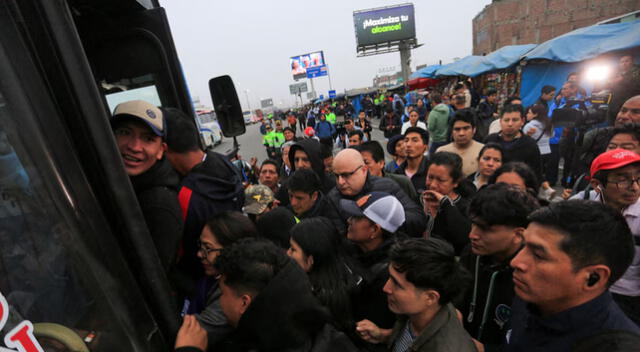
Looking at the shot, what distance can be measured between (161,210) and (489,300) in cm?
170

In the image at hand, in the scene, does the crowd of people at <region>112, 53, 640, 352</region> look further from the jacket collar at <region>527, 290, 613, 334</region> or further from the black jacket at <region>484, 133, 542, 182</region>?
the black jacket at <region>484, 133, 542, 182</region>

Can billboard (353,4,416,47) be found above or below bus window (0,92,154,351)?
above

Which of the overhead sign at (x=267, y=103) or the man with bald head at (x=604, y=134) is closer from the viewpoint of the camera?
the man with bald head at (x=604, y=134)

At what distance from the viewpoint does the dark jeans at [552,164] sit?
16.4 ft

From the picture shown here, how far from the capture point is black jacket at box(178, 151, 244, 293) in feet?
4.76

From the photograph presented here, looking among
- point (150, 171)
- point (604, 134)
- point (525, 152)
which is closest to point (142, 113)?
point (150, 171)

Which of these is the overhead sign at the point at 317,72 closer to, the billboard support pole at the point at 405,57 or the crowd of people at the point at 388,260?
the billboard support pole at the point at 405,57

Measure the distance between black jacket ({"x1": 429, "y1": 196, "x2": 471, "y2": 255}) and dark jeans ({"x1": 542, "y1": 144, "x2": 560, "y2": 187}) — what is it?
3.66 m

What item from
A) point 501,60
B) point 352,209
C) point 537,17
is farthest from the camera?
point 537,17

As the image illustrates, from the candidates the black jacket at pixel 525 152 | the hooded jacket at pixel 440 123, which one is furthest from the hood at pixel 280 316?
the hooded jacket at pixel 440 123

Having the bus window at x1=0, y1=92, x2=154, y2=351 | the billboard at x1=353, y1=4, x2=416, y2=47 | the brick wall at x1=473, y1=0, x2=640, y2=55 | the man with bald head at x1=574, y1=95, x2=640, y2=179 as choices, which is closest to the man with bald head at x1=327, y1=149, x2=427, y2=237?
the bus window at x1=0, y1=92, x2=154, y2=351

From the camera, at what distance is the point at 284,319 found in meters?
1.10

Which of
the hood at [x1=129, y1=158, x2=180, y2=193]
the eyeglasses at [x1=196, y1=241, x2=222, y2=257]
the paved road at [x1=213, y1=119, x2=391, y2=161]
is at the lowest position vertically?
the paved road at [x1=213, y1=119, x2=391, y2=161]

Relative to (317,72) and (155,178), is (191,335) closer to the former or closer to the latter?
(155,178)
